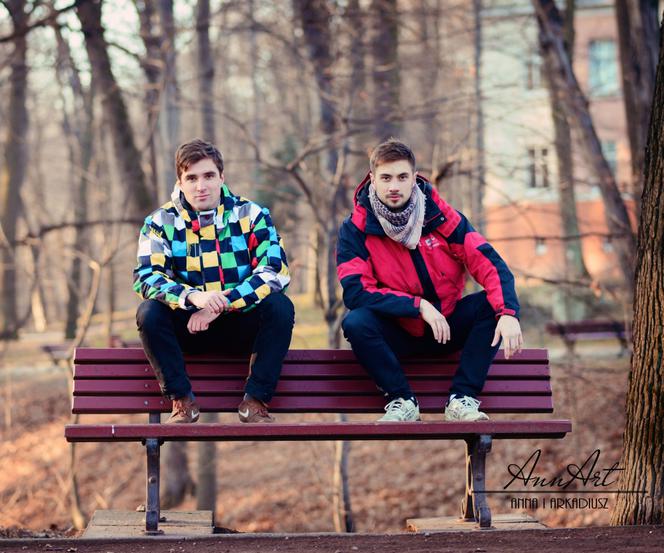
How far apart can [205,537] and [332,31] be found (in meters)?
8.21

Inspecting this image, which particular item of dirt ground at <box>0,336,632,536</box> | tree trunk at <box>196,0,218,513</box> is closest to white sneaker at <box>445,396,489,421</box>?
dirt ground at <box>0,336,632,536</box>

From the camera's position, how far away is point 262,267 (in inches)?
203

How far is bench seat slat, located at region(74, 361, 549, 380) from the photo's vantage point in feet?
17.3

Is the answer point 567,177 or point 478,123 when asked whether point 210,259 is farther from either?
point 478,123

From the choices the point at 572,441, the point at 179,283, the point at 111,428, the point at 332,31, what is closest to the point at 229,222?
the point at 179,283

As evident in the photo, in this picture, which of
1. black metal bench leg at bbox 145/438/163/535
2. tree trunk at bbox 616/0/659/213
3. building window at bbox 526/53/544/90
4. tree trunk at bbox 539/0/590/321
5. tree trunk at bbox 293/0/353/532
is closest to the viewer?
black metal bench leg at bbox 145/438/163/535

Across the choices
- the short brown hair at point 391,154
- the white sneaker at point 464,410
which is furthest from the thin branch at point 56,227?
the white sneaker at point 464,410

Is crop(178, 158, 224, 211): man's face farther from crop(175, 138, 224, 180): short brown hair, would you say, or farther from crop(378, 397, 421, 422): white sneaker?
crop(378, 397, 421, 422): white sneaker

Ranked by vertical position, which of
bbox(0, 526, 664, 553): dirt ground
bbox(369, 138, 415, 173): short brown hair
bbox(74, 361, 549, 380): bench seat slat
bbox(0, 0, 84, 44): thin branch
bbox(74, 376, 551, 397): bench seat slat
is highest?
bbox(0, 0, 84, 44): thin branch

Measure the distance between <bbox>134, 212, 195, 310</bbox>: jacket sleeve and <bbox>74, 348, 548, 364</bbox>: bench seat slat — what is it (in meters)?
0.38

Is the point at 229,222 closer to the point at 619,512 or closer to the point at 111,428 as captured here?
the point at 111,428

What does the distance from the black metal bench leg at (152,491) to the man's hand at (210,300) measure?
0.67 metres

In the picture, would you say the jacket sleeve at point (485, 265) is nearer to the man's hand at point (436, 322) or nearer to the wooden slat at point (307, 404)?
the man's hand at point (436, 322)

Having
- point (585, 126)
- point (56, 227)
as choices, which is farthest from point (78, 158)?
point (585, 126)
